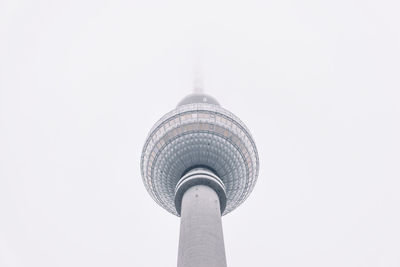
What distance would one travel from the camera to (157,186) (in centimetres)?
4750

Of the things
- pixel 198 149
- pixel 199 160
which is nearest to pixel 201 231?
pixel 199 160

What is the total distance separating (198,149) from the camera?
44.0m

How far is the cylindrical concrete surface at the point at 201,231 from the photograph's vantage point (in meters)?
33.4

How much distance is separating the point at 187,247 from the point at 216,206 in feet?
19.7

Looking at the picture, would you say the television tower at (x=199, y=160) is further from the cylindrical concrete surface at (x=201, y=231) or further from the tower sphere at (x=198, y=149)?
the cylindrical concrete surface at (x=201, y=231)

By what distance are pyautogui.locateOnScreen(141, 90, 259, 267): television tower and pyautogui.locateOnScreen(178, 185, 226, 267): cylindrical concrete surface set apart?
0.12 m

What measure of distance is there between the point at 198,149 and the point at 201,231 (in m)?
11.3

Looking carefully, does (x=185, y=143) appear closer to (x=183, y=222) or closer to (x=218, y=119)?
(x=218, y=119)

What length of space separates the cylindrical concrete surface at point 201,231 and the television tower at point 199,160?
12 cm

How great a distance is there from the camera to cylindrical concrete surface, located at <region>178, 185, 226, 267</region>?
33438 mm

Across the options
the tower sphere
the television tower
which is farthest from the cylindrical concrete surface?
the tower sphere

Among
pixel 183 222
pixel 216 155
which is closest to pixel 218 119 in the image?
pixel 216 155

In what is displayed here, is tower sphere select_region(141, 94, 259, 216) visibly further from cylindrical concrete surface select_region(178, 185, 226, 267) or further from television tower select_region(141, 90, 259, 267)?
cylindrical concrete surface select_region(178, 185, 226, 267)

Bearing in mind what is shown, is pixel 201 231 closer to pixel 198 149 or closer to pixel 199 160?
pixel 199 160
